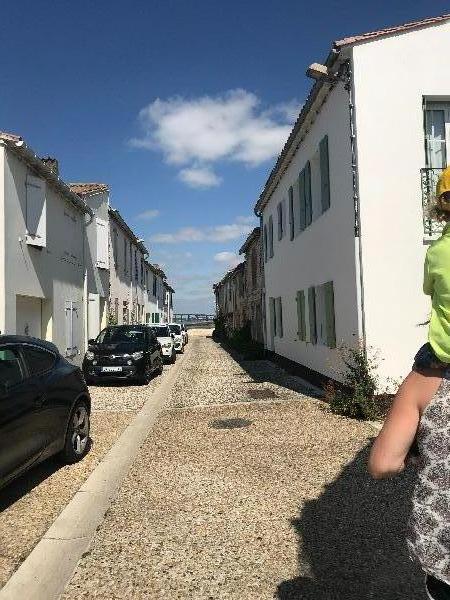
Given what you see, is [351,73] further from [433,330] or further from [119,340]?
[119,340]

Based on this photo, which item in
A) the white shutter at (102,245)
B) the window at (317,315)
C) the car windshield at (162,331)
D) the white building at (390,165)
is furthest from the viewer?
the car windshield at (162,331)

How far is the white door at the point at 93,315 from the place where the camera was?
719 inches

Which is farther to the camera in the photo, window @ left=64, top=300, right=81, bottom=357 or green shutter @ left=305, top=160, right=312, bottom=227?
window @ left=64, top=300, right=81, bottom=357

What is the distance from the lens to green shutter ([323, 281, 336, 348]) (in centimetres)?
1040

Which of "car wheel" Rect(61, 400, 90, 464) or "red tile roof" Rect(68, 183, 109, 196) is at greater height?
"red tile roof" Rect(68, 183, 109, 196)

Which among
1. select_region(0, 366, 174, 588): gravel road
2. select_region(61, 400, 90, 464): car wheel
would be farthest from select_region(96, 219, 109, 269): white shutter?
select_region(61, 400, 90, 464): car wheel

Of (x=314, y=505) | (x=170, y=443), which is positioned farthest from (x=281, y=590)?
(x=170, y=443)

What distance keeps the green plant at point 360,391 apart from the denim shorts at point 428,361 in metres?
6.82

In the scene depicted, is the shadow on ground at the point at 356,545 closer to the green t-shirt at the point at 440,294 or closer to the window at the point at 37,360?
the green t-shirt at the point at 440,294

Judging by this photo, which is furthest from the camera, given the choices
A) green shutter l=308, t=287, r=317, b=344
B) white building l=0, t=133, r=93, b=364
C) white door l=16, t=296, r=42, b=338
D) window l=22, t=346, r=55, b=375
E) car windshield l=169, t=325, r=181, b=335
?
car windshield l=169, t=325, r=181, b=335

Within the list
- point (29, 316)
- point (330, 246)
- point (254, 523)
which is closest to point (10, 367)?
point (254, 523)

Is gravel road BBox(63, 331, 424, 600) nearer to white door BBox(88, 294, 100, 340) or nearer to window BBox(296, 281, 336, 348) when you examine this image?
window BBox(296, 281, 336, 348)

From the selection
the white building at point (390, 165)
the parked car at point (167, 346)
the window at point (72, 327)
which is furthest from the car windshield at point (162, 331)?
the white building at point (390, 165)

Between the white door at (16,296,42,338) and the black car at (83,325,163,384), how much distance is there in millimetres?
1593
